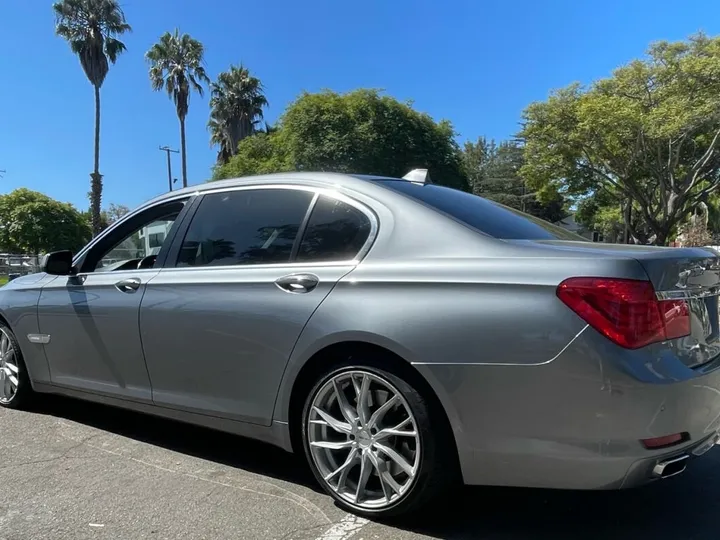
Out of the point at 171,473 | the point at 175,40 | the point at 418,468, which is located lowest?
the point at 171,473

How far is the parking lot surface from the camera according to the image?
9.09 feet

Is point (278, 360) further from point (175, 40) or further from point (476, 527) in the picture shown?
point (175, 40)

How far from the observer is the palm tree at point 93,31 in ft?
106

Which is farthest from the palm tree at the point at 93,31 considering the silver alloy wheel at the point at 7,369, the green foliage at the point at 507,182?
the green foliage at the point at 507,182

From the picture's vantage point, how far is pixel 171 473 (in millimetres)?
3510

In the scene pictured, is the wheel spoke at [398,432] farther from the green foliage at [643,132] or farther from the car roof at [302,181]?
the green foliage at [643,132]

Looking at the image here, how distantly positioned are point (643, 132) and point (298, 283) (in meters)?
25.0

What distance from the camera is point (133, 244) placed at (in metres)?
4.23

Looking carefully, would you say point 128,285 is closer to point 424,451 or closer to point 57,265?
point 57,265

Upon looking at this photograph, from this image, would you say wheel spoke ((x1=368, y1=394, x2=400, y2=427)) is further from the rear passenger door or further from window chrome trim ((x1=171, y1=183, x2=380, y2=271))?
window chrome trim ((x1=171, y1=183, x2=380, y2=271))

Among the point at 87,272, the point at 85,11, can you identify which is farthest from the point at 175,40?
the point at 87,272

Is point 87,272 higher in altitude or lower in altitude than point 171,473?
higher

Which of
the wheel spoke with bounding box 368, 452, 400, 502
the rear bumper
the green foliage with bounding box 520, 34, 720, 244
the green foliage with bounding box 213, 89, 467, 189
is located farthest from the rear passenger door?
the green foliage with bounding box 213, 89, 467, 189

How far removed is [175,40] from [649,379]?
39366 millimetres
